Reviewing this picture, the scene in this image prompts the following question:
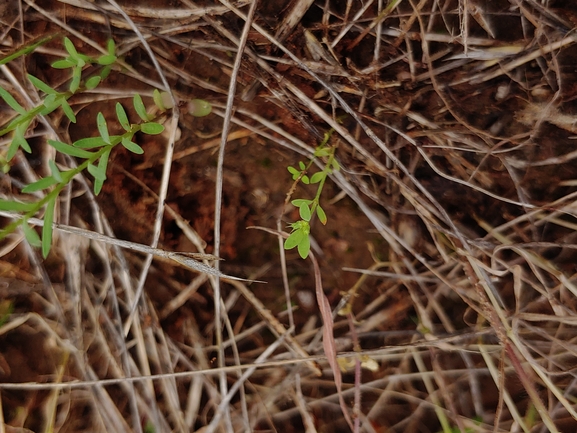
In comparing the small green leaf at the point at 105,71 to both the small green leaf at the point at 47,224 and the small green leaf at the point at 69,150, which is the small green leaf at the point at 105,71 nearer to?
the small green leaf at the point at 69,150

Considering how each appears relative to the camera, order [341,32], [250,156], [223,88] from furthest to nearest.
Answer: [250,156], [223,88], [341,32]

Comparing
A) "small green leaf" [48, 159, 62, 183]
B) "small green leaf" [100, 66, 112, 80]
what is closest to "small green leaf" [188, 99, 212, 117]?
"small green leaf" [100, 66, 112, 80]

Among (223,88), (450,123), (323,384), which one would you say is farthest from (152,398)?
(450,123)

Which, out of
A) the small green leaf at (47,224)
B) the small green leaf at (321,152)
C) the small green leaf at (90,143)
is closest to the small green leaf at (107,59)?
the small green leaf at (90,143)

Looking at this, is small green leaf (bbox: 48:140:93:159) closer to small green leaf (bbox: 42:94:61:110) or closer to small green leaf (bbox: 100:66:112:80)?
small green leaf (bbox: 42:94:61:110)

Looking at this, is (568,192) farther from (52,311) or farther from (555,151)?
(52,311)
